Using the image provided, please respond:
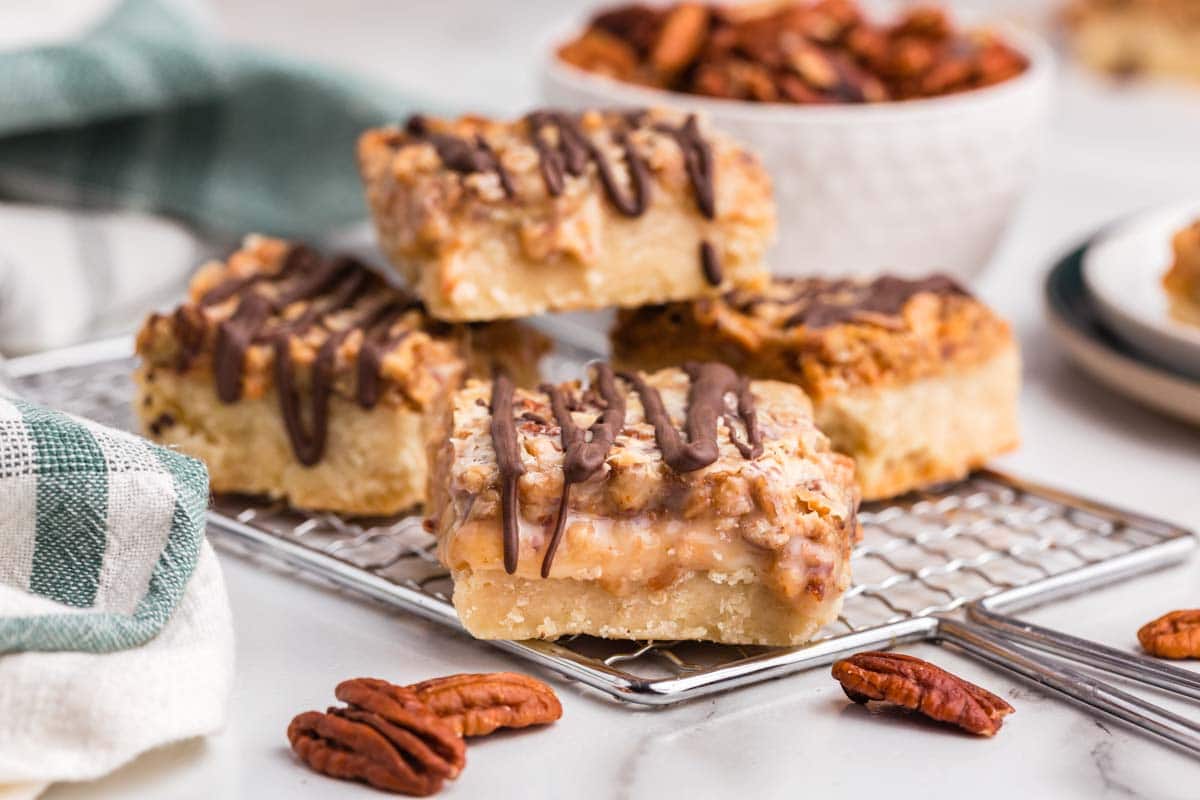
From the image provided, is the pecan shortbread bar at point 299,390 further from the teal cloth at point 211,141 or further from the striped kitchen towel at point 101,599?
the teal cloth at point 211,141

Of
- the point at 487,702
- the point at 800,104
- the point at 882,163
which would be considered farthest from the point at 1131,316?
the point at 487,702

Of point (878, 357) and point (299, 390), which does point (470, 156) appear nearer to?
point (299, 390)

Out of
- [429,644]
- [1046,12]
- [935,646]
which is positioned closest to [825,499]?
A: [935,646]

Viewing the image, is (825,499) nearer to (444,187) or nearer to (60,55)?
(444,187)

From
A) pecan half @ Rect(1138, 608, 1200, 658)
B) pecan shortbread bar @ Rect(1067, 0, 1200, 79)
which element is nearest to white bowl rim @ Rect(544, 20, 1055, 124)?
pecan half @ Rect(1138, 608, 1200, 658)

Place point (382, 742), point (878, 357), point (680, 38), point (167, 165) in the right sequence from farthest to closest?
point (167, 165)
point (680, 38)
point (878, 357)
point (382, 742)
